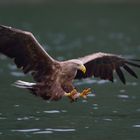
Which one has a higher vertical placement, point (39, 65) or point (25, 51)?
point (25, 51)

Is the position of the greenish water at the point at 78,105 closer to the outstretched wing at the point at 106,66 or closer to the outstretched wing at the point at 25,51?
the outstretched wing at the point at 106,66

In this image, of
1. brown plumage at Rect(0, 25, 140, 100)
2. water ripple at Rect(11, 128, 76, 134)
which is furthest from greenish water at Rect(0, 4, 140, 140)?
brown plumage at Rect(0, 25, 140, 100)

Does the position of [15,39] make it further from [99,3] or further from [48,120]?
[99,3]

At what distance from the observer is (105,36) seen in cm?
3503

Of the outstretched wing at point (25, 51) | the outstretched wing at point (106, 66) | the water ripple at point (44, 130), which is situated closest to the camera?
the water ripple at point (44, 130)

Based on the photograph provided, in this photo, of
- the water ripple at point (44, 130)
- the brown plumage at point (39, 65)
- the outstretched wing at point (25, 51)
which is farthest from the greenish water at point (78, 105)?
the outstretched wing at point (25, 51)

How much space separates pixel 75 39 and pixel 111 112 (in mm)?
17498

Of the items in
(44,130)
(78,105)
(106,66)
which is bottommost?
(44,130)

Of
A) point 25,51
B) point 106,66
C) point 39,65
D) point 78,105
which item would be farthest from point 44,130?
point 78,105

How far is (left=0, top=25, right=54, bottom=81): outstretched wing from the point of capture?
14.8 m

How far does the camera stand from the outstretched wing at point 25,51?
1478cm

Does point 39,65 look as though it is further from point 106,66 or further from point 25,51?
point 106,66

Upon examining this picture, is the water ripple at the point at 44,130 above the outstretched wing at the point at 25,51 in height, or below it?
below

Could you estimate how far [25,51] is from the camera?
1515cm
